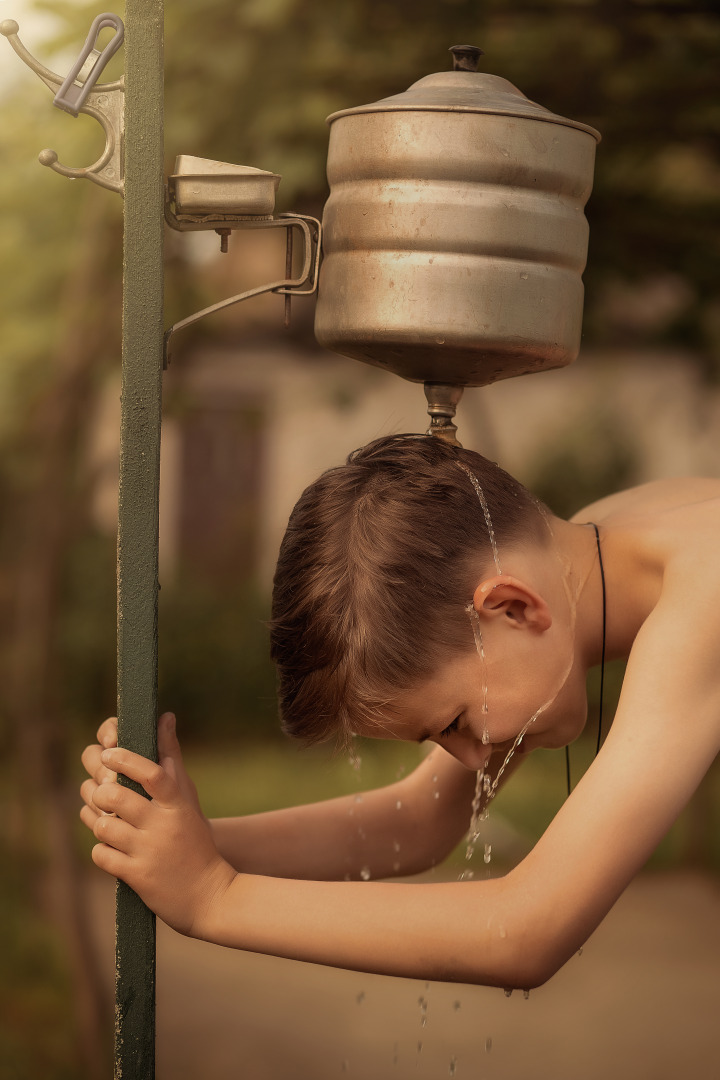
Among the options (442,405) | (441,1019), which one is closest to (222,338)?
(441,1019)

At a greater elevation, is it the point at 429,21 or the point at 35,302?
the point at 429,21

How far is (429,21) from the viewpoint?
279cm

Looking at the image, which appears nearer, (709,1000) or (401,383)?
(709,1000)

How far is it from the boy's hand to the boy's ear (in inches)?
17.1

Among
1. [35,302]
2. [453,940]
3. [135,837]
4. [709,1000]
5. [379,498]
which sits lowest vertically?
[709,1000]

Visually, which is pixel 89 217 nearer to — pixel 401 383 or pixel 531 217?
pixel 531 217

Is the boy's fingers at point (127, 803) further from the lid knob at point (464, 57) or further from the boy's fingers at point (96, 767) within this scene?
the lid knob at point (464, 57)

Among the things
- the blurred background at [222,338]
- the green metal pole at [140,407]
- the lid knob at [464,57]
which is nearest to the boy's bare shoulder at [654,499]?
the blurred background at [222,338]

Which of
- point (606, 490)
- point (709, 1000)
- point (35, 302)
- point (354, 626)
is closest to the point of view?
point (354, 626)

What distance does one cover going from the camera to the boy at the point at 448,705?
1346 mm

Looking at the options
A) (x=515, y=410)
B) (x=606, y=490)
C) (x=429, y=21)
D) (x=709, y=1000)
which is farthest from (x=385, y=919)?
(x=515, y=410)

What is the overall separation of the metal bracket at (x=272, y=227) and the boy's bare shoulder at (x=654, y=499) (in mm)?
621

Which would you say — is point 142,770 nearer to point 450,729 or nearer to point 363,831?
point 450,729

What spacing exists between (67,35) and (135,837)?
2112mm
